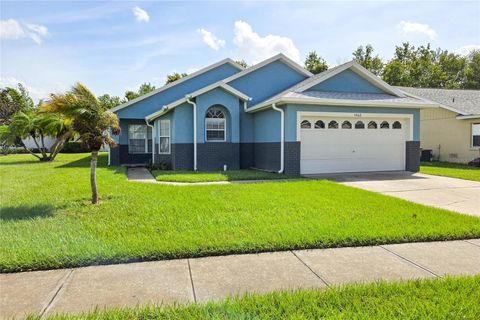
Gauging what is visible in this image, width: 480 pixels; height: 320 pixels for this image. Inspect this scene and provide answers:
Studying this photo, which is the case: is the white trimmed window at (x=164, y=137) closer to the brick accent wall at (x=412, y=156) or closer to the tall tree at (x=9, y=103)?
the brick accent wall at (x=412, y=156)

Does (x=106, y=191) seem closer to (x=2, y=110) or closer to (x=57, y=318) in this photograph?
(x=57, y=318)

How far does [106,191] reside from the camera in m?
9.73

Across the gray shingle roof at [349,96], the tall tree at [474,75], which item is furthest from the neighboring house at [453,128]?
the tall tree at [474,75]

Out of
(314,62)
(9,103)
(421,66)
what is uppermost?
(314,62)

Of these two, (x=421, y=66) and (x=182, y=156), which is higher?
(x=421, y=66)

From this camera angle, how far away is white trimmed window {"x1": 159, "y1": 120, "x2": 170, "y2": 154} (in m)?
16.6

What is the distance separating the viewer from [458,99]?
22.9 meters

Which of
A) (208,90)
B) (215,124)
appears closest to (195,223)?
(208,90)

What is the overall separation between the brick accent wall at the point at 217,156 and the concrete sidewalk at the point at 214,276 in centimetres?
1071

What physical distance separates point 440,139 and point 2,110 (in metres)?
44.5

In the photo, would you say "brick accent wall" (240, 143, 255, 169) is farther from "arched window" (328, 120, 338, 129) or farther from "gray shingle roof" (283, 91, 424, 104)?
"arched window" (328, 120, 338, 129)

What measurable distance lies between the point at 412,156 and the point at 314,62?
30167 mm

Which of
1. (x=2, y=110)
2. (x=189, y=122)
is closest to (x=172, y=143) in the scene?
(x=189, y=122)

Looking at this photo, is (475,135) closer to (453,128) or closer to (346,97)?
(453,128)
